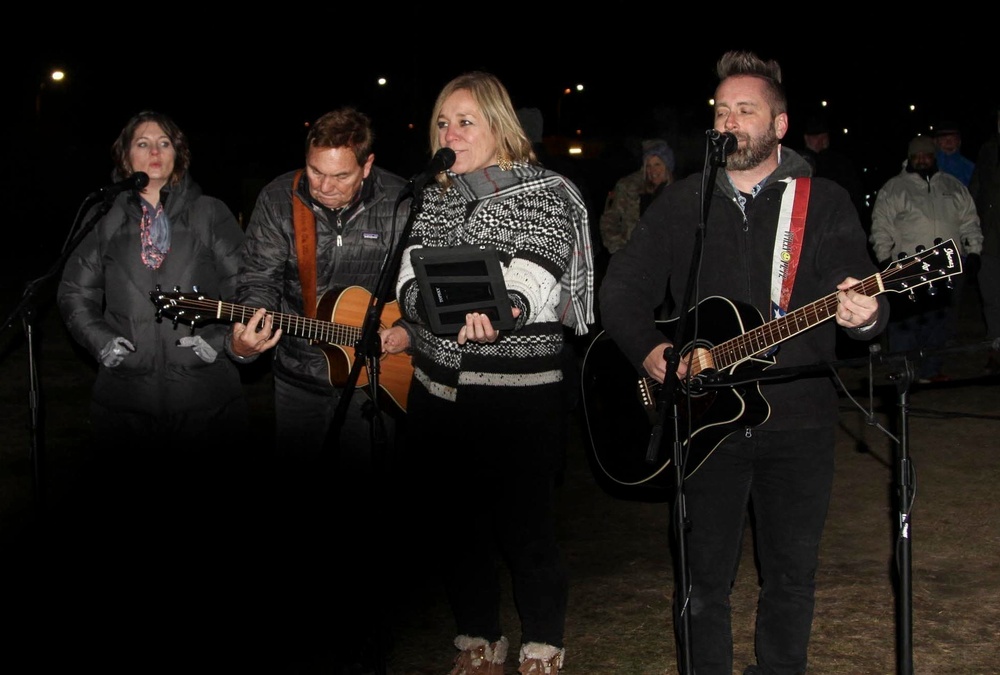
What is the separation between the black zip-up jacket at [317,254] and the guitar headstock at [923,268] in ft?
6.91

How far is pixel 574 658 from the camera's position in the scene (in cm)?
446

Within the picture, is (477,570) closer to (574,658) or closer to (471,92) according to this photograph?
(574,658)

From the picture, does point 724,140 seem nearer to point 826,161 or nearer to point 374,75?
point 826,161

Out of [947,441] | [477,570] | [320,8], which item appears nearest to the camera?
[477,570]

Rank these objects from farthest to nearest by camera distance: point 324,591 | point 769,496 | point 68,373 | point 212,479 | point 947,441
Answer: point 68,373, point 947,441, point 212,479, point 324,591, point 769,496

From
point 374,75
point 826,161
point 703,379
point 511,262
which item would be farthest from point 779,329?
point 374,75

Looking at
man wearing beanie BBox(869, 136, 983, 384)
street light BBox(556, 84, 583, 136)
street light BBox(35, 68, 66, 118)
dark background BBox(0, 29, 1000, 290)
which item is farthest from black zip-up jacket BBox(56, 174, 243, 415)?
street light BBox(556, 84, 583, 136)

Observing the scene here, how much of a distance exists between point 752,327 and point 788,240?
0.31 meters

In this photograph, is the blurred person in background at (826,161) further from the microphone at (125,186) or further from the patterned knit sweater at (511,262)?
the microphone at (125,186)

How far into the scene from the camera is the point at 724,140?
3.34m

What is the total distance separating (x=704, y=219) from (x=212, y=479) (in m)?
3.42

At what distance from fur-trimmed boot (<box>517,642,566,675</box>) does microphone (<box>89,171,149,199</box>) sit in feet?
8.32

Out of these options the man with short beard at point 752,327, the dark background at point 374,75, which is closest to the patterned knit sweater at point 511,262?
the man with short beard at point 752,327

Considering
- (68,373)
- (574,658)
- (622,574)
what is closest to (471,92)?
(574,658)
